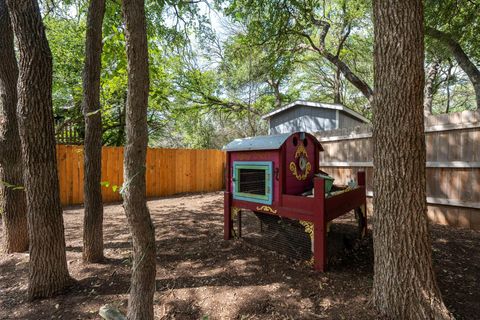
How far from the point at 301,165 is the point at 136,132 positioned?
2.45 m

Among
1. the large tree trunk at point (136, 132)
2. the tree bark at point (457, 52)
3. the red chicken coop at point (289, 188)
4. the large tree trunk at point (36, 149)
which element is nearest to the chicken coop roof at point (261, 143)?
the red chicken coop at point (289, 188)

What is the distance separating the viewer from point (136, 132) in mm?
1447

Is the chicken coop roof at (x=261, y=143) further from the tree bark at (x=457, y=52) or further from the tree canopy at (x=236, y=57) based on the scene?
the tree bark at (x=457, y=52)

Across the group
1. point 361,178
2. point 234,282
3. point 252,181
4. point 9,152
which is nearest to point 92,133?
point 9,152

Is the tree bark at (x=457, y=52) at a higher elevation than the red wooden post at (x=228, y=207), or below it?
higher

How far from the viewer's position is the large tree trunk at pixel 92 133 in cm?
284

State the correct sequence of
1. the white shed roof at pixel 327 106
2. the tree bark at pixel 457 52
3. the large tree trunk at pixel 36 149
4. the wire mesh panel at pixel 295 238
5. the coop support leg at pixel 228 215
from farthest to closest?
the white shed roof at pixel 327 106
the tree bark at pixel 457 52
the coop support leg at pixel 228 215
the wire mesh panel at pixel 295 238
the large tree trunk at pixel 36 149

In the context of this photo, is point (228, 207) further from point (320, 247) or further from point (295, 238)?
point (320, 247)

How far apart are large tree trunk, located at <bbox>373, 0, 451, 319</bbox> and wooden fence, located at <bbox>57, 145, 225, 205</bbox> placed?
6.04m

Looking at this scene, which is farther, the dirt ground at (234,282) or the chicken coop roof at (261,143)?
the chicken coop roof at (261,143)

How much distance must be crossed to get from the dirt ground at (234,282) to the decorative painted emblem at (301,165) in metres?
1.08

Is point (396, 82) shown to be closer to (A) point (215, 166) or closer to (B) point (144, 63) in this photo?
(B) point (144, 63)

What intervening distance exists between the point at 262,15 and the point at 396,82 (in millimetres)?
3923

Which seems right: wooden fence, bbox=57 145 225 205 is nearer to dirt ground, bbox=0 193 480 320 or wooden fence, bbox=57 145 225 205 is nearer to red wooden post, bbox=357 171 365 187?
dirt ground, bbox=0 193 480 320
